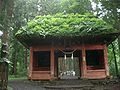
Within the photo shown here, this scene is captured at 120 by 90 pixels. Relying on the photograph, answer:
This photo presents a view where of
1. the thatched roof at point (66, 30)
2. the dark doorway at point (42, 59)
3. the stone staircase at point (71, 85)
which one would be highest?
the thatched roof at point (66, 30)

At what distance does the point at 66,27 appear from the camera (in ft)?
58.0

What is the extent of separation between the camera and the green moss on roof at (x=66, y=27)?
16.6 metres

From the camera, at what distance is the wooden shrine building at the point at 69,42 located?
16.7m

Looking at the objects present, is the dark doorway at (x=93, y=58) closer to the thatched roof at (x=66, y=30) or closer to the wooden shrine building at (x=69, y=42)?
the wooden shrine building at (x=69, y=42)

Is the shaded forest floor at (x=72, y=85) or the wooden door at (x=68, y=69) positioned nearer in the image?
the shaded forest floor at (x=72, y=85)

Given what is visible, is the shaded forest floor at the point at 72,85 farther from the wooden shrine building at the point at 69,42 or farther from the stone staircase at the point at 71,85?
the wooden shrine building at the point at 69,42

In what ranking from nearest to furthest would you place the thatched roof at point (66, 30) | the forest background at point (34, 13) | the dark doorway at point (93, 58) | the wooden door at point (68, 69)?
the thatched roof at point (66, 30), the dark doorway at point (93, 58), the wooden door at point (68, 69), the forest background at point (34, 13)

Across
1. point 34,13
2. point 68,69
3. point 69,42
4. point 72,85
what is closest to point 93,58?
point 69,42

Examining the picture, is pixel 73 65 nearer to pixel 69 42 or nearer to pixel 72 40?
pixel 69 42

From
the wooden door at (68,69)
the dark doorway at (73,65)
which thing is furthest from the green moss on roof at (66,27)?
the wooden door at (68,69)

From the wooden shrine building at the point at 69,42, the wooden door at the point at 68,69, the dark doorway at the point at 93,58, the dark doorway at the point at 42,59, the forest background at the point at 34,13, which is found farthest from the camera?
the forest background at the point at 34,13

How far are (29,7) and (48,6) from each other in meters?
2.78

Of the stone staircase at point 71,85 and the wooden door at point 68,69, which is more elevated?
the wooden door at point 68,69

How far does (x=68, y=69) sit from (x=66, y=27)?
6.38 meters
